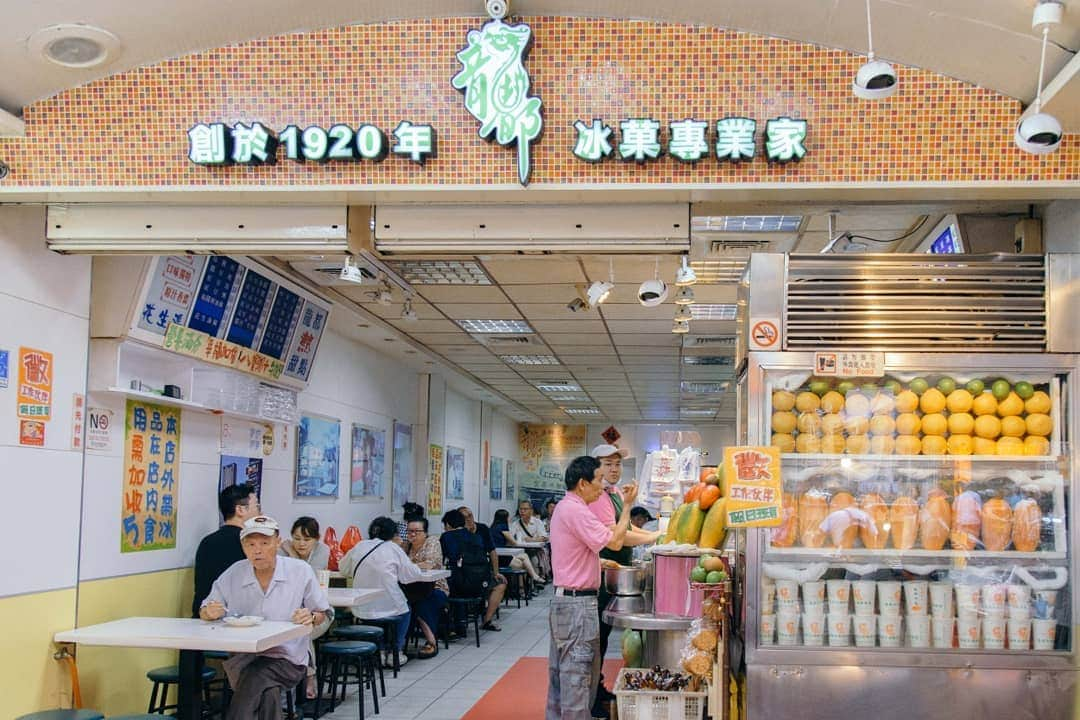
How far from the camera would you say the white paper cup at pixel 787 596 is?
407 cm

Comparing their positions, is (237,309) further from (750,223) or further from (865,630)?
(865,630)

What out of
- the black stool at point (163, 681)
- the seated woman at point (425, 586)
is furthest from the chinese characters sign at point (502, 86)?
the seated woman at point (425, 586)

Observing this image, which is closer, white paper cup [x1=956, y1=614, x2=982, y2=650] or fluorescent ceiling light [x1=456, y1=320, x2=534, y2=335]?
white paper cup [x1=956, y1=614, x2=982, y2=650]

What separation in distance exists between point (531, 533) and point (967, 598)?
1303cm

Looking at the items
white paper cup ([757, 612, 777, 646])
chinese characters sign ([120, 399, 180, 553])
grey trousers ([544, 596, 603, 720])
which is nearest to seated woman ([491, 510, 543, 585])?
chinese characters sign ([120, 399, 180, 553])

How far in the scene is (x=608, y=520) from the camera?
6.48 m

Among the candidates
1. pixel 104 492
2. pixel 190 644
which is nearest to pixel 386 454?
pixel 104 492

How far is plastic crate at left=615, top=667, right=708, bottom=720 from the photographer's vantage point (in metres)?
4.81

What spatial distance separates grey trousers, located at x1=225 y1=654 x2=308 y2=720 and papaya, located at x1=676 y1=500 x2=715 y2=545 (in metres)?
2.19

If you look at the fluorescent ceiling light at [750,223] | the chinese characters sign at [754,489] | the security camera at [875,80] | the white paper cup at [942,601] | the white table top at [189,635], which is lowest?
the white table top at [189,635]

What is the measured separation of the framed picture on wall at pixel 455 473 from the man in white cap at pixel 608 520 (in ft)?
26.9

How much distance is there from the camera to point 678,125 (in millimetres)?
4078

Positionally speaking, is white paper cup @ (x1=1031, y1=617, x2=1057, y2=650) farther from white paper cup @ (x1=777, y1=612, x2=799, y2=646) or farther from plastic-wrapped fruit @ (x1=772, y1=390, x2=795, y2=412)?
plastic-wrapped fruit @ (x1=772, y1=390, x2=795, y2=412)

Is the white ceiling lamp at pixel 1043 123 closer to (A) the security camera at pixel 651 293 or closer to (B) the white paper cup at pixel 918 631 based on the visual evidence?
(B) the white paper cup at pixel 918 631
